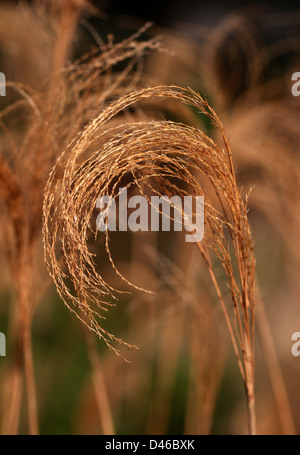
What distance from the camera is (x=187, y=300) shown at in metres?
1.16

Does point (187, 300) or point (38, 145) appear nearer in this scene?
point (38, 145)

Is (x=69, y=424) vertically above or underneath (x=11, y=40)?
underneath

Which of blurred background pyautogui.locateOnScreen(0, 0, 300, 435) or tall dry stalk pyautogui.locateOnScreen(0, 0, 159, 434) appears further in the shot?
blurred background pyautogui.locateOnScreen(0, 0, 300, 435)

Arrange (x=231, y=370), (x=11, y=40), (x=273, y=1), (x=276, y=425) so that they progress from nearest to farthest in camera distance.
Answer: (x=11, y=40) < (x=276, y=425) < (x=231, y=370) < (x=273, y=1)

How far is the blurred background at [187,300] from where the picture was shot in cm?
115

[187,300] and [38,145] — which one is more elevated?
[38,145]

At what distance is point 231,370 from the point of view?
6.68 feet

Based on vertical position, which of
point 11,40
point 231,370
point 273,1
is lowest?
point 231,370

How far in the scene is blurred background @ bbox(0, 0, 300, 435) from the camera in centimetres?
115

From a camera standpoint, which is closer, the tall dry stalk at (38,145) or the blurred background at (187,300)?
the tall dry stalk at (38,145)

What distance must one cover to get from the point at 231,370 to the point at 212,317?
943 millimetres

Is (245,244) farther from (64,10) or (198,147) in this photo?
(64,10)
